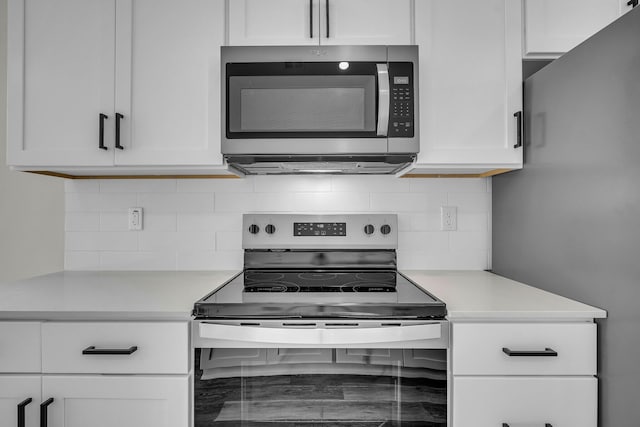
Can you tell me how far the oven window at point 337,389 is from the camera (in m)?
1.24

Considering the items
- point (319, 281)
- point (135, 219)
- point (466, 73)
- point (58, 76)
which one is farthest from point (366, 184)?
point (58, 76)

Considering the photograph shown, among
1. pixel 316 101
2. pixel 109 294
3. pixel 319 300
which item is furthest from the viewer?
pixel 316 101

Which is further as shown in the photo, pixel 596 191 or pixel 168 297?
pixel 168 297

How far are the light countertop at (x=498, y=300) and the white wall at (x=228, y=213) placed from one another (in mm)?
236

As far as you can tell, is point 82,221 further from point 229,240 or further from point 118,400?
point 118,400

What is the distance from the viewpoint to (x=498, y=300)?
4.41 ft

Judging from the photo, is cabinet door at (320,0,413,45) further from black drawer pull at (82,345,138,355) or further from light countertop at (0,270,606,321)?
black drawer pull at (82,345,138,355)

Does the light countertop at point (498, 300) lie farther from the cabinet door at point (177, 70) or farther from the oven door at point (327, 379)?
the cabinet door at point (177, 70)

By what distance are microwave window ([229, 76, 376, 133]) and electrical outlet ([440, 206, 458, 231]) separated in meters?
0.66

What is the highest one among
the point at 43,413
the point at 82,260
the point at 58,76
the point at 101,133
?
the point at 58,76

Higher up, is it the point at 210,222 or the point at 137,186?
the point at 137,186

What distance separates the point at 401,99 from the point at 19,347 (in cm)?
151

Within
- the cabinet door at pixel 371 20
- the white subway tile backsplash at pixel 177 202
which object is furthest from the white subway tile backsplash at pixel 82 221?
the cabinet door at pixel 371 20

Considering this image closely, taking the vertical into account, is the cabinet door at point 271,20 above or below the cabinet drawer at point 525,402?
above
